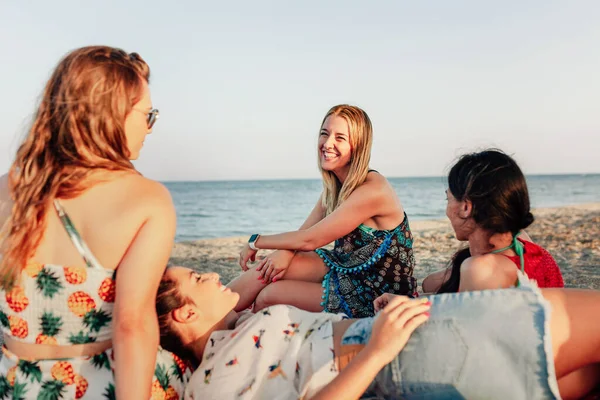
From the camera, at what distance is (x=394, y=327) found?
1900 mm

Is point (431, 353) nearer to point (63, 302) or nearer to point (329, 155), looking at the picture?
point (63, 302)

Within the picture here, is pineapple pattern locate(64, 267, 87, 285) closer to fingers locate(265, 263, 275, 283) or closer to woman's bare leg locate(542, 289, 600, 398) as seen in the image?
woman's bare leg locate(542, 289, 600, 398)

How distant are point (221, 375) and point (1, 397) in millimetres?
856

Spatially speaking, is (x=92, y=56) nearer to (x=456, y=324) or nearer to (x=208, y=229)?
(x=456, y=324)

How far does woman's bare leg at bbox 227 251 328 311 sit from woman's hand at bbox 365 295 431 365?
1.89 m

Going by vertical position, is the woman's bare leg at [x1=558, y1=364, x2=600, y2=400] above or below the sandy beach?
above

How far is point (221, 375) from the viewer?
2152 millimetres

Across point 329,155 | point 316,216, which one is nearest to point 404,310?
point 329,155

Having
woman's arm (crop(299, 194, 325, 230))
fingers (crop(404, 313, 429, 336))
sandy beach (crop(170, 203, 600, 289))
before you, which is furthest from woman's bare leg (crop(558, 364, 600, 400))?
sandy beach (crop(170, 203, 600, 289))

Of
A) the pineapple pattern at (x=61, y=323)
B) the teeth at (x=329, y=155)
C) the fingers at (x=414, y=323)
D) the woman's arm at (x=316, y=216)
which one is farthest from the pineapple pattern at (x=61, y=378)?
the woman's arm at (x=316, y=216)

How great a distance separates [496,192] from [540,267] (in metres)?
0.48

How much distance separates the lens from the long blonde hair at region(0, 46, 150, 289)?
6.17ft

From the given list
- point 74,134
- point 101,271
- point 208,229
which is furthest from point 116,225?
point 208,229

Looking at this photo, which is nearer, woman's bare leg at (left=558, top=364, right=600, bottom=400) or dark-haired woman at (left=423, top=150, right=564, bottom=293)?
woman's bare leg at (left=558, top=364, right=600, bottom=400)
